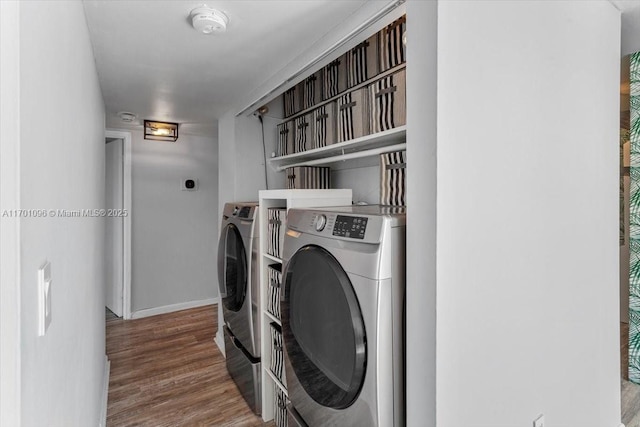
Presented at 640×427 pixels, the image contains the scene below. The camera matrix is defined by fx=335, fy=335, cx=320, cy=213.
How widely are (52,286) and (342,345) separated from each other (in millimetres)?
882

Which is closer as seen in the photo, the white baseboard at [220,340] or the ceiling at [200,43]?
the ceiling at [200,43]

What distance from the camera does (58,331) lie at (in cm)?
82

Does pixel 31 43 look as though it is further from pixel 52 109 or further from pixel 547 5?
pixel 547 5

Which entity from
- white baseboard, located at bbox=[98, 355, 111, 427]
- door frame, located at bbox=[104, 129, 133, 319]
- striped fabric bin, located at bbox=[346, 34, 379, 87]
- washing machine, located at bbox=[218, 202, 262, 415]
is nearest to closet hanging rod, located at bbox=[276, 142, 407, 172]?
striped fabric bin, located at bbox=[346, 34, 379, 87]

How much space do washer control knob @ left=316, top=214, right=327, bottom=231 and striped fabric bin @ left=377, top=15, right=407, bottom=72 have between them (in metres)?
0.90

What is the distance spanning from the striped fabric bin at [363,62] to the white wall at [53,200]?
131cm

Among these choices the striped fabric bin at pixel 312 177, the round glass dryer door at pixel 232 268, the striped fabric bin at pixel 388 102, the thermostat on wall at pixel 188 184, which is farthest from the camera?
the thermostat on wall at pixel 188 184

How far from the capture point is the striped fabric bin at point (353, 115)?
1.85 metres

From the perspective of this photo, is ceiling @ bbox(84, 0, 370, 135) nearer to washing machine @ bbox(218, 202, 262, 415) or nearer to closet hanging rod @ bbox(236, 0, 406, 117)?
closet hanging rod @ bbox(236, 0, 406, 117)

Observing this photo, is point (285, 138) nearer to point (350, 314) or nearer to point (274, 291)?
→ point (274, 291)

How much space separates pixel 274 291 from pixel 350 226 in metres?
1.02

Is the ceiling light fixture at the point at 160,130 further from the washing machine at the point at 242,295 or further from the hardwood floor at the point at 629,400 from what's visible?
the hardwood floor at the point at 629,400

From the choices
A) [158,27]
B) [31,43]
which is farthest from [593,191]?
[158,27]

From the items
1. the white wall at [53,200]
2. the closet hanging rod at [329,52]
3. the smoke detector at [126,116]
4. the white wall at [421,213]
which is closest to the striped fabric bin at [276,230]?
the closet hanging rod at [329,52]
